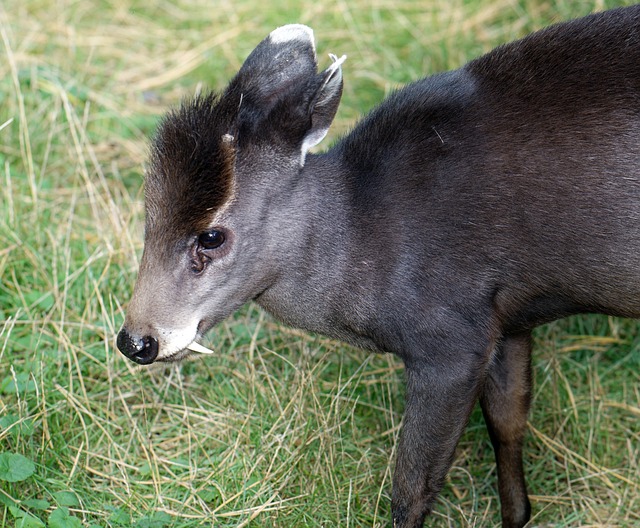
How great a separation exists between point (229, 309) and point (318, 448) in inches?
36.8

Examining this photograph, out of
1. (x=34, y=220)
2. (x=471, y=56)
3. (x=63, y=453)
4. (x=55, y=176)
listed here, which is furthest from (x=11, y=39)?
(x=63, y=453)

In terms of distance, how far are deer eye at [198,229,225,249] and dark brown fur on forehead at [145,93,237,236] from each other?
0.04 meters

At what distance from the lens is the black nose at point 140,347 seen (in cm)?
426

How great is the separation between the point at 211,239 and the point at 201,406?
1368mm

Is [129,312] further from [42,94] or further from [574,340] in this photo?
[42,94]

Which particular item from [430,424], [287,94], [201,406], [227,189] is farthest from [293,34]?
[201,406]

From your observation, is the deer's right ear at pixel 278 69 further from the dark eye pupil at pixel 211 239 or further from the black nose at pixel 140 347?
the black nose at pixel 140 347

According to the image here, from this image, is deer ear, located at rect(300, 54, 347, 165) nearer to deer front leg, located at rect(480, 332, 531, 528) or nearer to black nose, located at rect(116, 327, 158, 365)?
black nose, located at rect(116, 327, 158, 365)

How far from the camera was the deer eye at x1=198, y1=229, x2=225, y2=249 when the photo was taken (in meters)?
4.30

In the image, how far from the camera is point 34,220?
20.3 ft

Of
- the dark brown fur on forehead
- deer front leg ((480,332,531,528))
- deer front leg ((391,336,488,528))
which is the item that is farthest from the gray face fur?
deer front leg ((480,332,531,528))

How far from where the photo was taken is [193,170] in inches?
168

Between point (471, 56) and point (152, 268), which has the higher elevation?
point (152, 268)

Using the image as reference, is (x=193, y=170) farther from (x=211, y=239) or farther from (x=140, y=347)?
(x=140, y=347)
